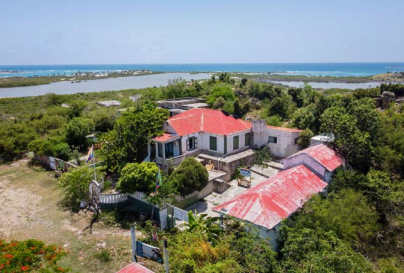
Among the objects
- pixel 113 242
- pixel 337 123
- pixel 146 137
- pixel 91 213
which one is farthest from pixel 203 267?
pixel 337 123

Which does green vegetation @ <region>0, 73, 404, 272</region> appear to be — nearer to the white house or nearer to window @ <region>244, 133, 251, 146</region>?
the white house

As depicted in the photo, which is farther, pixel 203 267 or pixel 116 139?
pixel 116 139

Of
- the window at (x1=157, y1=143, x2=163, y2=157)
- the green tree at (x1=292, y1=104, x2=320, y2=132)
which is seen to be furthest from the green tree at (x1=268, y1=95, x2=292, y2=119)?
the window at (x1=157, y1=143, x2=163, y2=157)

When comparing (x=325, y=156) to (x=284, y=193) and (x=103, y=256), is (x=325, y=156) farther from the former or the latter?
(x=103, y=256)

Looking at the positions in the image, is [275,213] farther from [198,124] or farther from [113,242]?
[198,124]

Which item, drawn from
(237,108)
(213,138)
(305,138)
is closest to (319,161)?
(305,138)

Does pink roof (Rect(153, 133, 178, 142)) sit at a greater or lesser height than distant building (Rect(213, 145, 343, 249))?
greater
